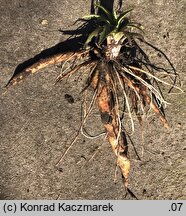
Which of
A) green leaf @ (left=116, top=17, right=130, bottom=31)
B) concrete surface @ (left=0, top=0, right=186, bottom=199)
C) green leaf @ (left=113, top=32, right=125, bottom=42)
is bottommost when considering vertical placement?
concrete surface @ (left=0, top=0, right=186, bottom=199)

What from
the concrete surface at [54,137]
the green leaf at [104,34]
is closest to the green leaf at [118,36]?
the green leaf at [104,34]

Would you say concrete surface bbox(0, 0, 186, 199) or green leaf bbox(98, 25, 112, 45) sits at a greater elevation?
green leaf bbox(98, 25, 112, 45)

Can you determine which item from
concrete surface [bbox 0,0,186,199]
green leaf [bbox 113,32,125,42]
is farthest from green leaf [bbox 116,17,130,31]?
concrete surface [bbox 0,0,186,199]

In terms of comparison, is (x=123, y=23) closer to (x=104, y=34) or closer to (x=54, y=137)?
(x=104, y=34)

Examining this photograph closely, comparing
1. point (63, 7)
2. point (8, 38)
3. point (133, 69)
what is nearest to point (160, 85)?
point (133, 69)

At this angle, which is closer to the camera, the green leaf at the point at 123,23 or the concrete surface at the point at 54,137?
the green leaf at the point at 123,23

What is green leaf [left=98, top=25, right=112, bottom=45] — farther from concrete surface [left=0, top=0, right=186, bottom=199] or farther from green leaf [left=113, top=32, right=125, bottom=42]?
concrete surface [left=0, top=0, right=186, bottom=199]

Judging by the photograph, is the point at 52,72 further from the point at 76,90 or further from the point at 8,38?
the point at 8,38

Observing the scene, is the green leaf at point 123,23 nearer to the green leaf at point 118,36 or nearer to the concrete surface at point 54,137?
the green leaf at point 118,36
